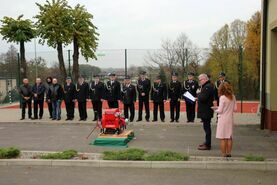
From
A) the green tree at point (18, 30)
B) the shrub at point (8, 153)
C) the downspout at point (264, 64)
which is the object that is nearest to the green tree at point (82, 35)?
the green tree at point (18, 30)

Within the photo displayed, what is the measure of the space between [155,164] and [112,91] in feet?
25.1

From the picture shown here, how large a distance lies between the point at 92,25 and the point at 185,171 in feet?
54.8

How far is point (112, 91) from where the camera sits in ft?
53.7

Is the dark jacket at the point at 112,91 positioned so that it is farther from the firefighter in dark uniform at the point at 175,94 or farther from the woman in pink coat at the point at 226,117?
the woman in pink coat at the point at 226,117

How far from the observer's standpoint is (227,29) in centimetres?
5200

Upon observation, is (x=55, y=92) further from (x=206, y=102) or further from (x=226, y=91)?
(x=226, y=91)

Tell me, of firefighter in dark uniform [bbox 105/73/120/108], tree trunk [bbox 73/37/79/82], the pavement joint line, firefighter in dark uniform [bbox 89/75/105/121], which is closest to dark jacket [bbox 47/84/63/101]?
firefighter in dark uniform [bbox 89/75/105/121]

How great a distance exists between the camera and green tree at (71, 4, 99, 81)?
23.8 metres

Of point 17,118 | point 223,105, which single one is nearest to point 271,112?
point 223,105

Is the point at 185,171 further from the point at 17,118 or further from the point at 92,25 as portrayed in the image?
the point at 92,25

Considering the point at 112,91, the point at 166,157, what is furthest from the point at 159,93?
the point at 166,157

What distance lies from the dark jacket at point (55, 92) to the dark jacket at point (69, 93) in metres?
0.32

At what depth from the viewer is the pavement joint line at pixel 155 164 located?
8.79m

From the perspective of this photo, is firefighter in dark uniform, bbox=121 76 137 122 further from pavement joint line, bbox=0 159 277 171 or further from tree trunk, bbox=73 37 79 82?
tree trunk, bbox=73 37 79 82
